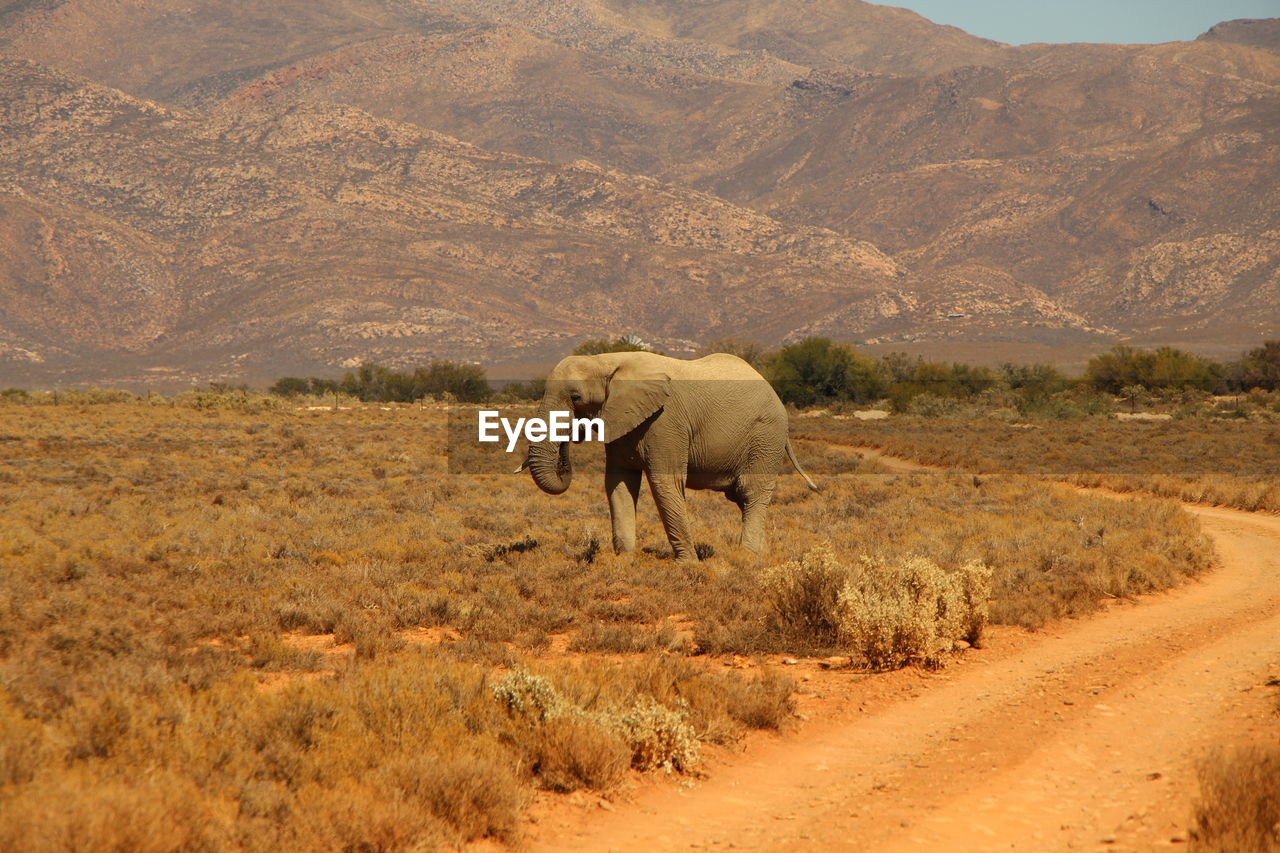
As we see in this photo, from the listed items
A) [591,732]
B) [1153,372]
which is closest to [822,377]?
[1153,372]

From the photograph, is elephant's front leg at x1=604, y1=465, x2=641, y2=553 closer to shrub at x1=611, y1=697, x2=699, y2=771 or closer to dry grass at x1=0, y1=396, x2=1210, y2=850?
dry grass at x1=0, y1=396, x2=1210, y2=850

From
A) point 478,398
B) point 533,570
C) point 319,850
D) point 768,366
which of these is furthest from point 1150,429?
point 478,398

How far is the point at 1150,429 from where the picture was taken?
1716 inches

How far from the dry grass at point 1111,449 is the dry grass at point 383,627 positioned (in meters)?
3.34

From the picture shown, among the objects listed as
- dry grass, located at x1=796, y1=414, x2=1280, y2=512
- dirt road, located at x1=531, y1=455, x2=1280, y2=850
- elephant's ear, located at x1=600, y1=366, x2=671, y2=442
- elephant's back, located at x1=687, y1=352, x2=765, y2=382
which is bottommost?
dry grass, located at x1=796, y1=414, x2=1280, y2=512

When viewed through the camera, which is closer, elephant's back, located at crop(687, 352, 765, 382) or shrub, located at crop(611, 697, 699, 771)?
shrub, located at crop(611, 697, 699, 771)

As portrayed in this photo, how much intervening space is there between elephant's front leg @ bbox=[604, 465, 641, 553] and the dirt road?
544 cm

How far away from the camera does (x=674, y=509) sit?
14.9m

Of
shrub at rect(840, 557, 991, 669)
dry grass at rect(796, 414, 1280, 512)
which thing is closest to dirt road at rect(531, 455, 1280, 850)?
shrub at rect(840, 557, 991, 669)

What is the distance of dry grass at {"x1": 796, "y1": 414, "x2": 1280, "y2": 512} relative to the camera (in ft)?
83.8

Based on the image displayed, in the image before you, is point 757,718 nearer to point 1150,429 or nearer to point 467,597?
point 467,597

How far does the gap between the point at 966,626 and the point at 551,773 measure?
5201mm

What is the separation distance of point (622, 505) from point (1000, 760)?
7934mm

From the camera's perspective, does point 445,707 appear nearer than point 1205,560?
Yes
